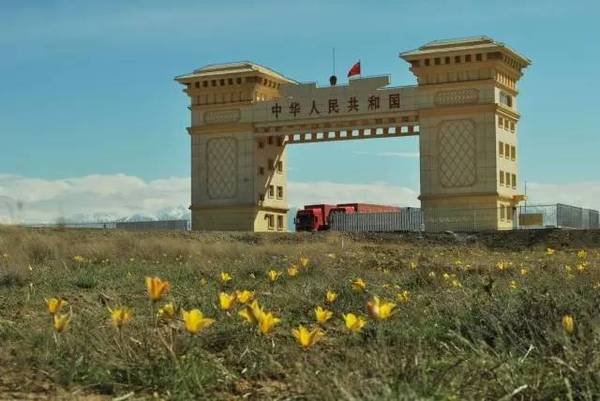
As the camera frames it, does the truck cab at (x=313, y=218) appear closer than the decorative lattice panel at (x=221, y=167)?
No

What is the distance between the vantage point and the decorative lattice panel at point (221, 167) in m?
51.3

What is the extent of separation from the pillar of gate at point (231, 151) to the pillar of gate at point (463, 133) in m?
10.5

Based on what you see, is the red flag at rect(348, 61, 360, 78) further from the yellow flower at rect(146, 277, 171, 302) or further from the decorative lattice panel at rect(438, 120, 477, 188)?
the yellow flower at rect(146, 277, 171, 302)

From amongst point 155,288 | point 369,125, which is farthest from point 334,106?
point 155,288

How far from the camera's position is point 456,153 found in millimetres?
45250

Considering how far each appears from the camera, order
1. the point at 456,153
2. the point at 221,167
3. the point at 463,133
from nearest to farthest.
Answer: the point at 463,133
the point at 456,153
the point at 221,167

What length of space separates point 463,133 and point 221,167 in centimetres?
1574

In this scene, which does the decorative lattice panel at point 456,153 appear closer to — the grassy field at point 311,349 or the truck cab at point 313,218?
the truck cab at point 313,218

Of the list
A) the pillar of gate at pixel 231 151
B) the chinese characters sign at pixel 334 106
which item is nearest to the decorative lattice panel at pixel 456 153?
the chinese characters sign at pixel 334 106

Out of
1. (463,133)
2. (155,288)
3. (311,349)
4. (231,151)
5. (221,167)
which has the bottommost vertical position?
(311,349)

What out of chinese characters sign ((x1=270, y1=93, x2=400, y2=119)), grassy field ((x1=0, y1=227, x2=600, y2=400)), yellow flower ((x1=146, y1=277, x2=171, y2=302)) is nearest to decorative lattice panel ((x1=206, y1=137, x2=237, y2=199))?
chinese characters sign ((x1=270, y1=93, x2=400, y2=119))

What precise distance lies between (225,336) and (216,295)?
2.61 meters

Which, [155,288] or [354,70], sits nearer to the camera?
[155,288]

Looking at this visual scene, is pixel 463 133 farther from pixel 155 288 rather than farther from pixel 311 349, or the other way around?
pixel 155 288
